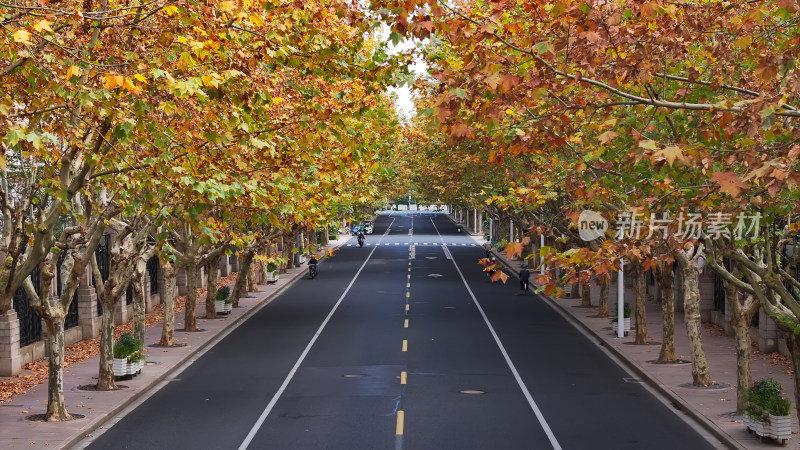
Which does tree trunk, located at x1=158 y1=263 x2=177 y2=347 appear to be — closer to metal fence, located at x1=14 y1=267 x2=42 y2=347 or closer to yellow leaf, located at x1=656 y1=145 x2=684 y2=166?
metal fence, located at x1=14 y1=267 x2=42 y2=347

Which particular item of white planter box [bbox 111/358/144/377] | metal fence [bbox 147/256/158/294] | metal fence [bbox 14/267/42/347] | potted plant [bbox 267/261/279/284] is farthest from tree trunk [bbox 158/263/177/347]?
potted plant [bbox 267/261/279/284]

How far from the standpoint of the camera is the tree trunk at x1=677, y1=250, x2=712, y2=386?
2286 cm

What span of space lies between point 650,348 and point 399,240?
227ft

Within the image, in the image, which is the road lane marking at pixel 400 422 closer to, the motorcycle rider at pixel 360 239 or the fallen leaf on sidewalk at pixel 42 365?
the fallen leaf on sidewalk at pixel 42 365

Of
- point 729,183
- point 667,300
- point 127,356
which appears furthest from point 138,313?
point 729,183

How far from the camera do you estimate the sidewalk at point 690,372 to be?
18453 mm

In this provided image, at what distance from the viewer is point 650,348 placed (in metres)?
29.5

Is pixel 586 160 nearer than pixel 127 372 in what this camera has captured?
Yes

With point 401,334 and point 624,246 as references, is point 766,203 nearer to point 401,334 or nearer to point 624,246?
point 624,246

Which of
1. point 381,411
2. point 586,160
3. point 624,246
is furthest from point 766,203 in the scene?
point 381,411

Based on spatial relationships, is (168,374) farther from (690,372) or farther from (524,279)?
(524,279)

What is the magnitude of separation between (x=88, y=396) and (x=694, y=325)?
13.7 metres

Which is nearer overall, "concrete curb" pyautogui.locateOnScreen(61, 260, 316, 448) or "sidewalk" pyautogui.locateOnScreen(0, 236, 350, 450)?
"sidewalk" pyautogui.locateOnScreen(0, 236, 350, 450)

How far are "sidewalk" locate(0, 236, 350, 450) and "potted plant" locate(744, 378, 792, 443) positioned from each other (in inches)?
465
